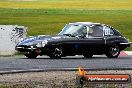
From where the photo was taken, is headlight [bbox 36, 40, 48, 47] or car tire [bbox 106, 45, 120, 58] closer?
headlight [bbox 36, 40, 48, 47]

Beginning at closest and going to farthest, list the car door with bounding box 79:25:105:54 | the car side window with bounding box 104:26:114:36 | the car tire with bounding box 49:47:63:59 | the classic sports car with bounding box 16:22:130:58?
the classic sports car with bounding box 16:22:130:58
the car tire with bounding box 49:47:63:59
the car door with bounding box 79:25:105:54
the car side window with bounding box 104:26:114:36

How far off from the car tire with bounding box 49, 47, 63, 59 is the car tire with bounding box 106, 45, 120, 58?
2157 mm

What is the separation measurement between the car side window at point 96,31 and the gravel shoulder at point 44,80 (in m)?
7.27

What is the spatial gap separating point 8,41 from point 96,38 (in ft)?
10.9

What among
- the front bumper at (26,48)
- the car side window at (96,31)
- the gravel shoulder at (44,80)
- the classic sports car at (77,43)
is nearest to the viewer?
the gravel shoulder at (44,80)

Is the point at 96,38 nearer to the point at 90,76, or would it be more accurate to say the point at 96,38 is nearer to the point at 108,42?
the point at 108,42

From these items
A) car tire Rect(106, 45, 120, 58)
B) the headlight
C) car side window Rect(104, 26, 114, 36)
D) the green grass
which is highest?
car side window Rect(104, 26, 114, 36)

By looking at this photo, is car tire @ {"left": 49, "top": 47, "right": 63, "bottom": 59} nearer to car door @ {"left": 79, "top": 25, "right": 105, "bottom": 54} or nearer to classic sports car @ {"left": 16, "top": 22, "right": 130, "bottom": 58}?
classic sports car @ {"left": 16, "top": 22, "right": 130, "bottom": 58}

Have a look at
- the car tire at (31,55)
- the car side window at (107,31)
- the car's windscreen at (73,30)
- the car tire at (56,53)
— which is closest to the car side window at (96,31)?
the car side window at (107,31)

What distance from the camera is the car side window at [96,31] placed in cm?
2360

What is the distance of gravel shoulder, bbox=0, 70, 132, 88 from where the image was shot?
1367cm

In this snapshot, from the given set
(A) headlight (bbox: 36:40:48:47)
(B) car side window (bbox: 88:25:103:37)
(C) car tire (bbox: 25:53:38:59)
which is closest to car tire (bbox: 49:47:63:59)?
(A) headlight (bbox: 36:40:48:47)

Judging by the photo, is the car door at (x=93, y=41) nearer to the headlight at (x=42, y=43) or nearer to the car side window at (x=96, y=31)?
the car side window at (x=96, y=31)

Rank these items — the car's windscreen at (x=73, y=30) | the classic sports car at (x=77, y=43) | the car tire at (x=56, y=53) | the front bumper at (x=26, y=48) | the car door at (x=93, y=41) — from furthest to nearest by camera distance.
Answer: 1. the car's windscreen at (x=73, y=30)
2. the car door at (x=93, y=41)
3. the car tire at (x=56, y=53)
4. the classic sports car at (x=77, y=43)
5. the front bumper at (x=26, y=48)
